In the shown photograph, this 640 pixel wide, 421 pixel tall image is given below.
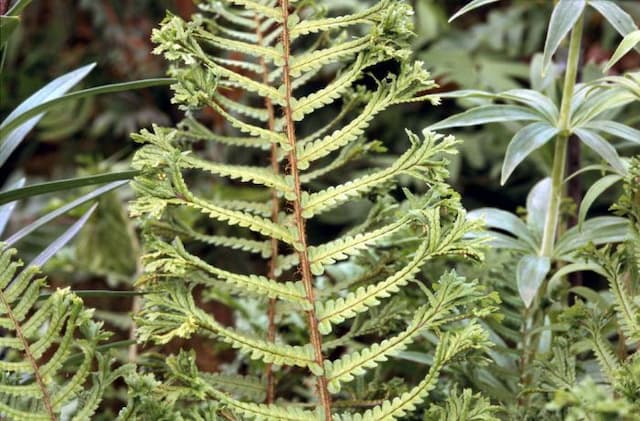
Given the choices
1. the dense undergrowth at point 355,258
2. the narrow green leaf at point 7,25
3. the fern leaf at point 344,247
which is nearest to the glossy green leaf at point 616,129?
the dense undergrowth at point 355,258

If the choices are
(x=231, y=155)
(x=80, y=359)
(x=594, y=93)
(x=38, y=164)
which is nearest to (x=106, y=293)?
(x=80, y=359)

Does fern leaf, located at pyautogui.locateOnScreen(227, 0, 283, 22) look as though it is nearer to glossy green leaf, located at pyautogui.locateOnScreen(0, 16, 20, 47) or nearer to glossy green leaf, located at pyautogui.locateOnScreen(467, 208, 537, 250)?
glossy green leaf, located at pyautogui.locateOnScreen(0, 16, 20, 47)

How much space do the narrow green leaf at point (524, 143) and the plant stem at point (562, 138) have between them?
0.02 m

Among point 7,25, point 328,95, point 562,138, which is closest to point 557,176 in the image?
point 562,138

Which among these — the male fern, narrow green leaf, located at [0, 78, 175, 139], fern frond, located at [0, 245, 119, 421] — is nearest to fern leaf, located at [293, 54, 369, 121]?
the male fern

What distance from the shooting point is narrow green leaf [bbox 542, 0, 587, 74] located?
0.65 m

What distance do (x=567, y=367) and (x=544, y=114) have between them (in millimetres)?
218

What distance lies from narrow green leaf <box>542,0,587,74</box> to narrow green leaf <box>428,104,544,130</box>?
56mm

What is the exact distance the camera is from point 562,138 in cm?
72

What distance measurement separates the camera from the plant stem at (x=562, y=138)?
70cm

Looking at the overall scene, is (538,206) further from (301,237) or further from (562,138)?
(301,237)

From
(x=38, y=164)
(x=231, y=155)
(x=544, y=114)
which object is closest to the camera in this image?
(x=544, y=114)

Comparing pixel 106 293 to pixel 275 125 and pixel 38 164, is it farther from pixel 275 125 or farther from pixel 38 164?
pixel 38 164

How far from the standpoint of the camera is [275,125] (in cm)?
78
